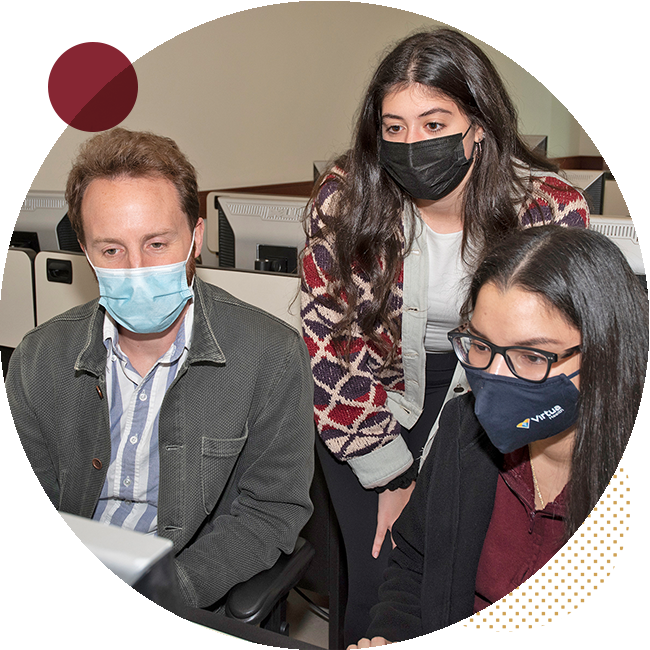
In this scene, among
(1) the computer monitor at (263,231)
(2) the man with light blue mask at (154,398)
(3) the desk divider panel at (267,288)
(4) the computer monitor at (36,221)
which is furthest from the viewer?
(4) the computer monitor at (36,221)

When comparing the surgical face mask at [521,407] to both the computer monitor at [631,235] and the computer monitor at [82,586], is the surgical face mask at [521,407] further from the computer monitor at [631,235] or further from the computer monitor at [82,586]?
the computer monitor at [631,235]

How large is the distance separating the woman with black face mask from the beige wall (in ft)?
3.57

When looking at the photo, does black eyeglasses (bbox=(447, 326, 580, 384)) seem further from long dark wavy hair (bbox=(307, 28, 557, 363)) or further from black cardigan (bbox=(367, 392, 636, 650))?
long dark wavy hair (bbox=(307, 28, 557, 363))

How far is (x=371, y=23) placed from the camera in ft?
18.7

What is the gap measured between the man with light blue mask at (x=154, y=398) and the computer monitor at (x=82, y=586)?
0.75 meters

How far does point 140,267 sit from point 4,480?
0.45m

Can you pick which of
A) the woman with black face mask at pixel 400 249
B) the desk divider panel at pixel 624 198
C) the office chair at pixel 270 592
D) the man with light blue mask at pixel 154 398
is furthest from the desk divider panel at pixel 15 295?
the desk divider panel at pixel 624 198

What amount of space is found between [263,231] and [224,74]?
2563mm

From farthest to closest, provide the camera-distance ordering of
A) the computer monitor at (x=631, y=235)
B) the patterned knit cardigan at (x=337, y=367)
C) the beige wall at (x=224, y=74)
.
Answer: the beige wall at (x=224, y=74) < the computer monitor at (x=631, y=235) < the patterned knit cardigan at (x=337, y=367)

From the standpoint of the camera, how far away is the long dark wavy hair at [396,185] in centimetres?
136

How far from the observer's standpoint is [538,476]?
108 cm

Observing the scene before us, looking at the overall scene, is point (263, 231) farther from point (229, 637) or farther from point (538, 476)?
point (229, 637)

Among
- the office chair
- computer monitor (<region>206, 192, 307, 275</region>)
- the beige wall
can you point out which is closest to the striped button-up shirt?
the office chair

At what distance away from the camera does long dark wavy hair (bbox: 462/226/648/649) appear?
89 centimetres
